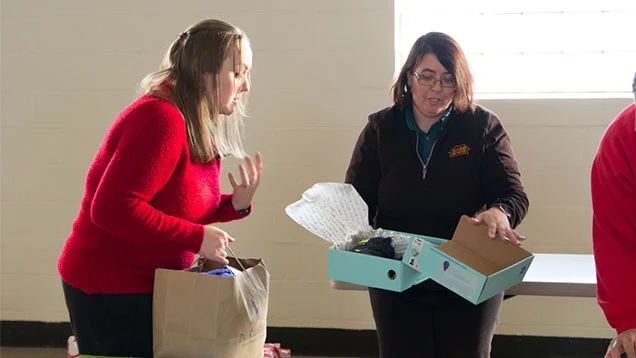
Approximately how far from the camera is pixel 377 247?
6.38 ft

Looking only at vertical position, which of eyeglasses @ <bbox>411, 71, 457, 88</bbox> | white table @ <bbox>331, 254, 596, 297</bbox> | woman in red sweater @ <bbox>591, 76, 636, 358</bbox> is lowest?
white table @ <bbox>331, 254, 596, 297</bbox>

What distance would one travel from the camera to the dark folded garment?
193cm

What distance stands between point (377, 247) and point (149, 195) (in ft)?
2.05

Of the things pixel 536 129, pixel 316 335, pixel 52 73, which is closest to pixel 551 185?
pixel 536 129

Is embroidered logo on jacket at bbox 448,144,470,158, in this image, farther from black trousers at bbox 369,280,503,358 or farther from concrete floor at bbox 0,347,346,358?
concrete floor at bbox 0,347,346,358

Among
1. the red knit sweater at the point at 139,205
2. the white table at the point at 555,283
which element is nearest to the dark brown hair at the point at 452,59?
the white table at the point at 555,283

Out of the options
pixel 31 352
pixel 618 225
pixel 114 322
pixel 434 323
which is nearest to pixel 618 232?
pixel 618 225

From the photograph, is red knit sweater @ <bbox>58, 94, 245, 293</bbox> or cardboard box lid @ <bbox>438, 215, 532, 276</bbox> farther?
cardboard box lid @ <bbox>438, 215, 532, 276</bbox>

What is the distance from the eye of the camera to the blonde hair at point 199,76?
1.77 metres

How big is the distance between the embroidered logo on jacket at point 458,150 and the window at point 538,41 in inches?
43.0

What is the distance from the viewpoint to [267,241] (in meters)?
3.28

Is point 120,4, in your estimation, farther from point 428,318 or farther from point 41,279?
point 428,318

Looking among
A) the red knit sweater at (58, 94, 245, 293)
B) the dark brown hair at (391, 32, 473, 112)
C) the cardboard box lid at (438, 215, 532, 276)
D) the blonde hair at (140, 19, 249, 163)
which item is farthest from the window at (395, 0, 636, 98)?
the red knit sweater at (58, 94, 245, 293)

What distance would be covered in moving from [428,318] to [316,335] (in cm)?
134
